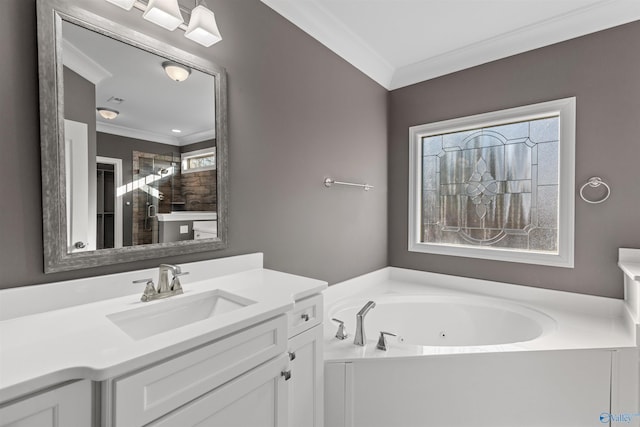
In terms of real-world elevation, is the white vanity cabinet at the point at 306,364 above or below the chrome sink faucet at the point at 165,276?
below

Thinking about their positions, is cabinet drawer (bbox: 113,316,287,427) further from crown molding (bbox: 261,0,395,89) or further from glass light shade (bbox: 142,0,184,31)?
crown molding (bbox: 261,0,395,89)

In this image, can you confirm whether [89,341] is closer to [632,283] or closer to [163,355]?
[163,355]

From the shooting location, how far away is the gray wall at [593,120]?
199 cm

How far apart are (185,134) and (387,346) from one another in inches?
58.3

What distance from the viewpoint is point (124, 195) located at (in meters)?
1.28

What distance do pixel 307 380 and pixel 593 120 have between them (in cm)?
245

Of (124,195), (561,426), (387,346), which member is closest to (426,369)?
(387,346)

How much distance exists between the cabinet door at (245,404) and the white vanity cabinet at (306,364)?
171mm

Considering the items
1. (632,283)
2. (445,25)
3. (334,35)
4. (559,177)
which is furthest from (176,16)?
(632,283)

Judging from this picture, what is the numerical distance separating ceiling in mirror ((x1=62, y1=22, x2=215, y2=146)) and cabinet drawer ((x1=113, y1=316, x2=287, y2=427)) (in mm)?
964

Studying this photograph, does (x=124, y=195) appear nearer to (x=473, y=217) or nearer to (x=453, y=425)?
(x=453, y=425)

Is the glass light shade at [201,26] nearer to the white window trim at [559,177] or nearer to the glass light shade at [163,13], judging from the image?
the glass light shade at [163,13]

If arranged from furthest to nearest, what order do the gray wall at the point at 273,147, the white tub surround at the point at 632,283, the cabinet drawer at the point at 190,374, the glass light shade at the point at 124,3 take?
1. the white tub surround at the point at 632,283
2. the glass light shade at the point at 124,3
3. the gray wall at the point at 273,147
4. the cabinet drawer at the point at 190,374

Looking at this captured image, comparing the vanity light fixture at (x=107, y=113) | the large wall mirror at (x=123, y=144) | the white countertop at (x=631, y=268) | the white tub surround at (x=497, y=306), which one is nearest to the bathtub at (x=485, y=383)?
the white tub surround at (x=497, y=306)
